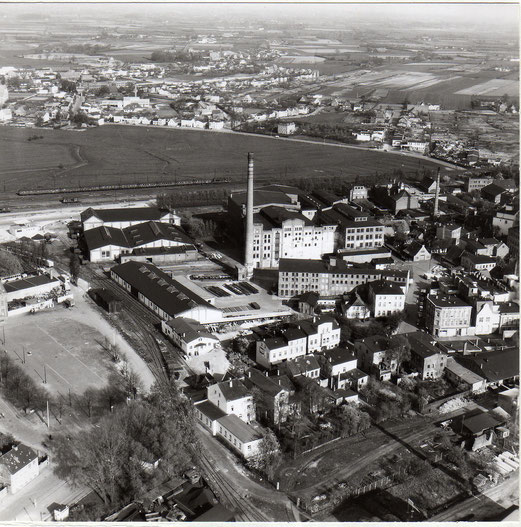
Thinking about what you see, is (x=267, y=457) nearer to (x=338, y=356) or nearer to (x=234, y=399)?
(x=234, y=399)

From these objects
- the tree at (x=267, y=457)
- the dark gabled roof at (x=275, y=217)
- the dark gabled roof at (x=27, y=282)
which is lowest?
the tree at (x=267, y=457)

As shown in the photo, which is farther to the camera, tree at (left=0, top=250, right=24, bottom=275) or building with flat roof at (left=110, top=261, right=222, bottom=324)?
tree at (left=0, top=250, right=24, bottom=275)

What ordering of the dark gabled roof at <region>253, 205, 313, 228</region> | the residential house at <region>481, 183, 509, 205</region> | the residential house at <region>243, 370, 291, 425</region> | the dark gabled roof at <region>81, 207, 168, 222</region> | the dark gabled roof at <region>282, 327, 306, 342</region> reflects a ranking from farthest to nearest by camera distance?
the residential house at <region>481, 183, 509, 205</region> < the dark gabled roof at <region>81, 207, 168, 222</region> < the dark gabled roof at <region>253, 205, 313, 228</region> < the dark gabled roof at <region>282, 327, 306, 342</region> < the residential house at <region>243, 370, 291, 425</region>

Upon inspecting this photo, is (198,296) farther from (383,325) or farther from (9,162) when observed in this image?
(9,162)

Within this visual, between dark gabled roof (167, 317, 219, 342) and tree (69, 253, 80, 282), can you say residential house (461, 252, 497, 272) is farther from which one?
tree (69, 253, 80, 282)

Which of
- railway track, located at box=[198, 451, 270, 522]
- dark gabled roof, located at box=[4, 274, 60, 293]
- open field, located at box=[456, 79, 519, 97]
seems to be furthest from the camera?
open field, located at box=[456, 79, 519, 97]

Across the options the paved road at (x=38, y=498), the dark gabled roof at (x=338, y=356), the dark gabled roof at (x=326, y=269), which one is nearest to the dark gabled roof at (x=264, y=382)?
the dark gabled roof at (x=338, y=356)

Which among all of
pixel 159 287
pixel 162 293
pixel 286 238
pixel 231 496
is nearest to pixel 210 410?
pixel 231 496

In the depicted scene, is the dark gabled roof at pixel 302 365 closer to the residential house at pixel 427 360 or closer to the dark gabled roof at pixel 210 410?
the dark gabled roof at pixel 210 410

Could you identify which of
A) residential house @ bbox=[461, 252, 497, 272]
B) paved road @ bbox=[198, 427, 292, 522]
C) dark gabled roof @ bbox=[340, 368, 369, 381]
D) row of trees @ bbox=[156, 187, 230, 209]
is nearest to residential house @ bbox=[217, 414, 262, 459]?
paved road @ bbox=[198, 427, 292, 522]
